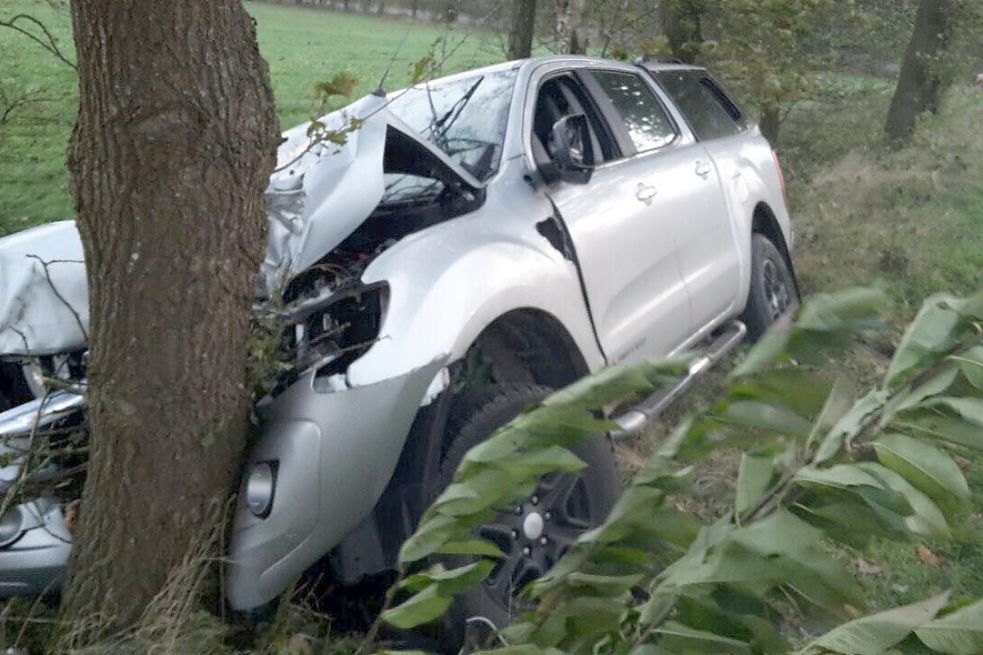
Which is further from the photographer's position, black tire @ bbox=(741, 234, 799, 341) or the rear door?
black tire @ bbox=(741, 234, 799, 341)

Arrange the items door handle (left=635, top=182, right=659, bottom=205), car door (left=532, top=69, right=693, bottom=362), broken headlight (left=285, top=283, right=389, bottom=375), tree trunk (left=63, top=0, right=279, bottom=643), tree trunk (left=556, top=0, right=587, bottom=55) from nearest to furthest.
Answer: tree trunk (left=63, top=0, right=279, bottom=643) → broken headlight (left=285, top=283, right=389, bottom=375) → car door (left=532, top=69, right=693, bottom=362) → door handle (left=635, top=182, right=659, bottom=205) → tree trunk (left=556, top=0, right=587, bottom=55)

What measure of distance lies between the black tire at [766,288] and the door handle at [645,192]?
1402 millimetres

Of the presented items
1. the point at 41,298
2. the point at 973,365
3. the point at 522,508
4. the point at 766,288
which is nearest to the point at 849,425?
the point at 973,365

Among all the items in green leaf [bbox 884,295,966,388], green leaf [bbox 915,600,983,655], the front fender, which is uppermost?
green leaf [bbox 884,295,966,388]

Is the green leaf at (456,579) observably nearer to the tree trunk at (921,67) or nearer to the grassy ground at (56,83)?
the grassy ground at (56,83)

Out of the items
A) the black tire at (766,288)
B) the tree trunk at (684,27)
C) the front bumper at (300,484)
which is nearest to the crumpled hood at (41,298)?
the front bumper at (300,484)

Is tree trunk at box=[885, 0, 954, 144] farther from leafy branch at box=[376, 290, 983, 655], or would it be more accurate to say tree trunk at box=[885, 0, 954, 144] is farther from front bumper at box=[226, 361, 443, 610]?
leafy branch at box=[376, 290, 983, 655]

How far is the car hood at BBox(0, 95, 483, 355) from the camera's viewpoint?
11.7ft

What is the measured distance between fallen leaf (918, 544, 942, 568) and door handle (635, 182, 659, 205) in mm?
1816

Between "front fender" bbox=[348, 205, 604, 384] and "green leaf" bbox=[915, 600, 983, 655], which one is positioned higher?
"green leaf" bbox=[915, 600, 983, 655]

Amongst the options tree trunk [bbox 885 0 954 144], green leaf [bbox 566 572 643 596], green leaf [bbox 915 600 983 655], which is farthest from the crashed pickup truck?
tree trunk [bbox 885 0 954 144]

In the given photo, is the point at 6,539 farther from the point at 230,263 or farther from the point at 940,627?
the point at 940,627

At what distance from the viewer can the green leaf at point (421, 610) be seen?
1.42 metres

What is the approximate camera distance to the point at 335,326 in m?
3.47
